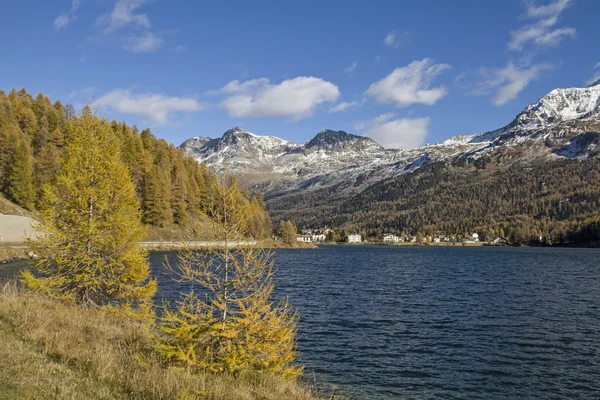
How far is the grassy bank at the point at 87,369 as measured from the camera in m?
8.43

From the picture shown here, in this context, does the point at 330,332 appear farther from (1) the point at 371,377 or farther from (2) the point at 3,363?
(2) the point at 3,363

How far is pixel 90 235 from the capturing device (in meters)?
20.2

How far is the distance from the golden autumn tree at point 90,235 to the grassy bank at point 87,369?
430 centimetres

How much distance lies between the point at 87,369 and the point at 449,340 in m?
23.9

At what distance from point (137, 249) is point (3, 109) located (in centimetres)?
9382

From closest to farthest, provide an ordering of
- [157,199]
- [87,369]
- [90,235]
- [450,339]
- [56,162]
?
1. [87,369]
2. [90,235]
3. [450,339]
4. [56,162]
5. [157,199]

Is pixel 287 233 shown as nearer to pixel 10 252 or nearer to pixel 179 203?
pixel 179 203

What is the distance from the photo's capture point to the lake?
19781 millimetres

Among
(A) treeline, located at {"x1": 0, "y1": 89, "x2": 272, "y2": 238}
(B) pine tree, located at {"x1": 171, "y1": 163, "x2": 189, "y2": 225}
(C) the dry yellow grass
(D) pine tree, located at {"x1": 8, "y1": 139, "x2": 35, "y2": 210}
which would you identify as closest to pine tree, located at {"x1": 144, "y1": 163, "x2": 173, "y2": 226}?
(A) treeline, located at {"x1": 0, "y1": 89, "x2": 272, "y2": 238}

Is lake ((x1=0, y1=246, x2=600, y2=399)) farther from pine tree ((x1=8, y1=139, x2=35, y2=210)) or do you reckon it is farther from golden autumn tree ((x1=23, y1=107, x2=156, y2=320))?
pine tree ((x1=8, y1=139, x2=35, y2=210))

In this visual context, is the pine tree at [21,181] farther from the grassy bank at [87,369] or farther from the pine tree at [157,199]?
the grassy bank at [87,369]

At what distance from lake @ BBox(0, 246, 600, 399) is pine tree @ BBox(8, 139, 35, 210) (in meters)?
47.1

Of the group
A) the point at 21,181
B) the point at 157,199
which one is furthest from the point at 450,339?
the point at 157,199

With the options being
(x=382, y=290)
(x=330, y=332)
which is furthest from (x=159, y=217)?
(x=330, y=332)
